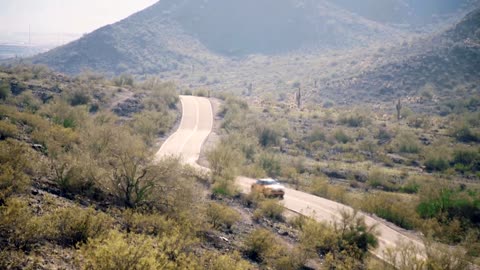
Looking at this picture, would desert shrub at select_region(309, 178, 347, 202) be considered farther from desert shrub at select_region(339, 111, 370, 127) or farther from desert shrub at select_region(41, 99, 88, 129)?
desert shrub at select_region(339, 111, 370, 127)

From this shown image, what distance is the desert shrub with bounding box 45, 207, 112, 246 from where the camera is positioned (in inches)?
428

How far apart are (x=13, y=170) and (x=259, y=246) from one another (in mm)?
8094

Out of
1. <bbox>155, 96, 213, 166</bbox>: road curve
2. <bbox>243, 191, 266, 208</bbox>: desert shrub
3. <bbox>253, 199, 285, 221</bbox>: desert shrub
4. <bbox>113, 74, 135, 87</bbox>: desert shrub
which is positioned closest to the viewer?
<bbox>253, 199, 285, 221</bbox>: desert shrub

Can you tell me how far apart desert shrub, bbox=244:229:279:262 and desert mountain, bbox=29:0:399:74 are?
108718 mm

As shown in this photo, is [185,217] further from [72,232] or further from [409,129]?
[409,129]

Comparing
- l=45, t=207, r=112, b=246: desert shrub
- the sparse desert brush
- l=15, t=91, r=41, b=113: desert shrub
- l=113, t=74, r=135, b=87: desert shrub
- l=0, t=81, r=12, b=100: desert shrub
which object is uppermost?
l=113, t=74, r=135, b=87: desert shrub

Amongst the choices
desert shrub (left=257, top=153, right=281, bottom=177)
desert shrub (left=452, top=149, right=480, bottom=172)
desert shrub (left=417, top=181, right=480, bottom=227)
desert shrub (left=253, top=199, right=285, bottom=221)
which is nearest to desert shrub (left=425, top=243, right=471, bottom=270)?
desert shrub (left=253, top=199, right=285, bottom=221)

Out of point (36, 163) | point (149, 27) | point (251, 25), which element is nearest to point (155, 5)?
point (149, 27)

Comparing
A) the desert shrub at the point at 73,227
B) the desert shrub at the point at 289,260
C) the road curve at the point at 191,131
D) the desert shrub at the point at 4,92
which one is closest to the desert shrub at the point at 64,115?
the road curve at the point at 191,131

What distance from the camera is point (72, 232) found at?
11.0 m

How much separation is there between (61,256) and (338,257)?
9.42 m

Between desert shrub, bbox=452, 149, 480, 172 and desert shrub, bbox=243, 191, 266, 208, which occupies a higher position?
desert shrub, bbox=243, 191, 266, 208

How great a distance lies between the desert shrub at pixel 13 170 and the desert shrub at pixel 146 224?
126 inches

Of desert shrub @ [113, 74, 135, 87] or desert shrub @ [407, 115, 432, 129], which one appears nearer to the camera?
desert shrub @ [407, 115, 432, 129]
